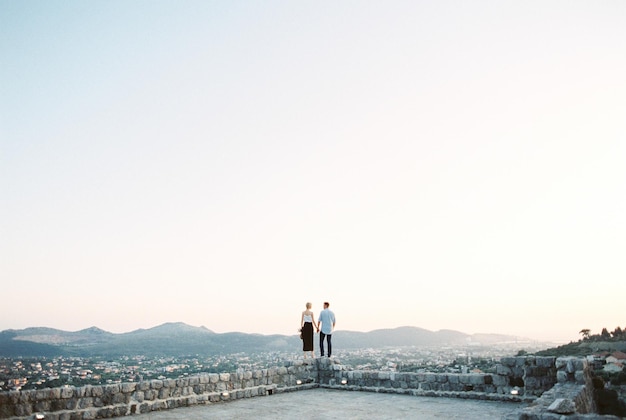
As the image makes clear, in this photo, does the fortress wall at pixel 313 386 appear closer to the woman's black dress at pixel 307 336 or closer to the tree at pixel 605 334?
the woman's black dress at pixel 307 336

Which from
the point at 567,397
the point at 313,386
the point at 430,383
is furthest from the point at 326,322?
the point at 567,397

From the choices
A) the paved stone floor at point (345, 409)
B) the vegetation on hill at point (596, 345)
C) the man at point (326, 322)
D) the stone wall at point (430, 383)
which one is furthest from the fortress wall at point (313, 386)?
the vegetation on hill at point (596, 345)

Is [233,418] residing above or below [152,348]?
above

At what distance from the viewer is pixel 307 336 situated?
555 inches

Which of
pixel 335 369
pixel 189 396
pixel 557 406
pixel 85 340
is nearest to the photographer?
pixel 557 406

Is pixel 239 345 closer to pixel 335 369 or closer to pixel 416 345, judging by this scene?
pixel 416 345

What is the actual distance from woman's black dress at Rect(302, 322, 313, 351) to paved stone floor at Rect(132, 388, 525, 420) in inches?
105

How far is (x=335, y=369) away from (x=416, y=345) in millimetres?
79652

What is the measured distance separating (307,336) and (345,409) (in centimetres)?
494

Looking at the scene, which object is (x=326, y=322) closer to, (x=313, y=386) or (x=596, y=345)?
(x=313, y=386)

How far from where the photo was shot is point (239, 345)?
66.9 metres

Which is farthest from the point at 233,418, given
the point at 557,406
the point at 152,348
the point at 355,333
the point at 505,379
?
the point at 355,333

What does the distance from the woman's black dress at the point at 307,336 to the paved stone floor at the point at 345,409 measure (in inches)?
105

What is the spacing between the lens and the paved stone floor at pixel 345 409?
8383 millimetres
